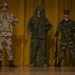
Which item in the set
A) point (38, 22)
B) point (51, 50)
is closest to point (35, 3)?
point (38, 22)

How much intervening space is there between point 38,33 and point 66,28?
772 millimetres

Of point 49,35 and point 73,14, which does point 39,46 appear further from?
point 73,14

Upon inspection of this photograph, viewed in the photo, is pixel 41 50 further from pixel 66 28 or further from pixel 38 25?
pixel 66 28

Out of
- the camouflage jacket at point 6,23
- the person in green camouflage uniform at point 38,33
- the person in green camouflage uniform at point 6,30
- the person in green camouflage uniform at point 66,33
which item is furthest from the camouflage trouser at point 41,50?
the camouflage jacket at point 6,23

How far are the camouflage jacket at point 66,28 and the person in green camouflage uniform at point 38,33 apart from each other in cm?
32

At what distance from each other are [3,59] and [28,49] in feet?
2.53

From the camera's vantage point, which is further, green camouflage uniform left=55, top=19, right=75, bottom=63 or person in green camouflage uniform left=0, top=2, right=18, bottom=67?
green camouflage uniform left=55, top=19, right=75, bottom=63

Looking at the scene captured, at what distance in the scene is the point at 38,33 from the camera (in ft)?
27.4

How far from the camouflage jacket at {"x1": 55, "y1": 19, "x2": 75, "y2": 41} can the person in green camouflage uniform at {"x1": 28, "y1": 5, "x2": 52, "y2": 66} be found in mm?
318

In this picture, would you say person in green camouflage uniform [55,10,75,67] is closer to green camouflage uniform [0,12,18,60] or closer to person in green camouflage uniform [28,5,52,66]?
person in green camouflage uniform [28,5,52,66]

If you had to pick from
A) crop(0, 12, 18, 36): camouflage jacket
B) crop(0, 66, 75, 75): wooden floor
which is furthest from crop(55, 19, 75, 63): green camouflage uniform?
crop(0, 66, 75, 75): wooden floor

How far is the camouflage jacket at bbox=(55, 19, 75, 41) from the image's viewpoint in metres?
8.37

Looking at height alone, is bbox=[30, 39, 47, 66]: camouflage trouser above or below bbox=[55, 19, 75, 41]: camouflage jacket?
below

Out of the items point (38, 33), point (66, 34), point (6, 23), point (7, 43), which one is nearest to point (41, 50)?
point (38, 33)
